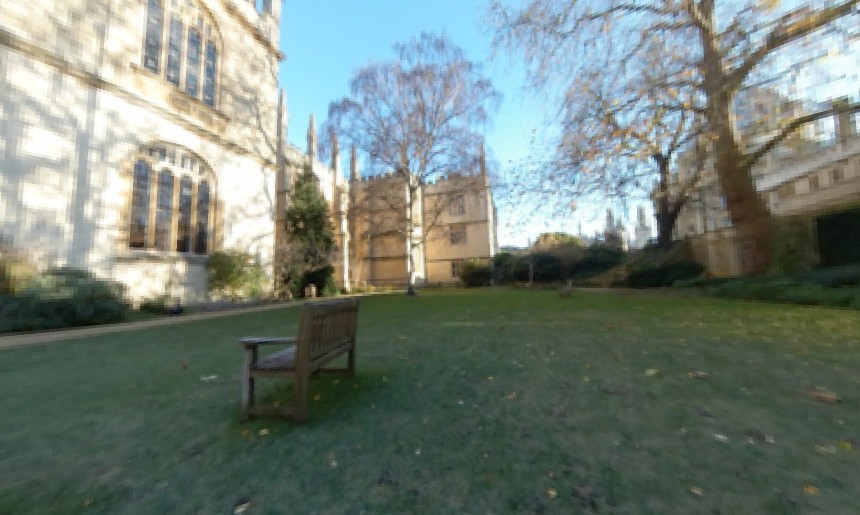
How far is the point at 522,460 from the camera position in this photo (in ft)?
7.70

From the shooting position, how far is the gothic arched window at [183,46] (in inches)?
539

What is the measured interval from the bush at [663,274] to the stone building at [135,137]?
62.8 ft

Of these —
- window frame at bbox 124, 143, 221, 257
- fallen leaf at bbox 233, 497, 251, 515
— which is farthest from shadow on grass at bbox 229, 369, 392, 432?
window frame at bbox 124, 143, 221, 257

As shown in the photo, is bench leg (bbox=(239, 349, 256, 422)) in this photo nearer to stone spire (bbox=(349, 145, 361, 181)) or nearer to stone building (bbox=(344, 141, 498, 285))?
stone building (bbox=(344, 141, 498, 285))

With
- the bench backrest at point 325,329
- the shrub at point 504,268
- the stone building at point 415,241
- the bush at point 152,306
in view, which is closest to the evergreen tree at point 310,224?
the stone building at point 415,241

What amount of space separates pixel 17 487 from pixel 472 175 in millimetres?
19548

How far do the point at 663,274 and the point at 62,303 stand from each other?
23444 millimetres

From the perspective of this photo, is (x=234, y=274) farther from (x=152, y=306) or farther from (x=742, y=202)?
(x=742, y=202)

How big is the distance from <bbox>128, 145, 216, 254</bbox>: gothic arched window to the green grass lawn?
8.91 meters

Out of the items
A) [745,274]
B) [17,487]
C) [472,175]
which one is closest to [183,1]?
[472,175]

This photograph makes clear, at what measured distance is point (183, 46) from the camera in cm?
1475

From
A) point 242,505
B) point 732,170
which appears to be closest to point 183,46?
point 242,505

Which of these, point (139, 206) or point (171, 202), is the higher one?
point (171, 202)

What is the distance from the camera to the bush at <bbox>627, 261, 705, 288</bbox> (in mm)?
18906
